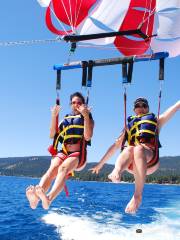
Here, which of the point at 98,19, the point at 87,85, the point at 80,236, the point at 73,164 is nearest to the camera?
the point at 73,164

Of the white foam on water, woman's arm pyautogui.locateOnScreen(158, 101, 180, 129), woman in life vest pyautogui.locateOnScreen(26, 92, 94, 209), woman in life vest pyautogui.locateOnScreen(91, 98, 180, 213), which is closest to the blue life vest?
woman in life vest pyautogui.locateOnScreen(91, 98, 180, 213)

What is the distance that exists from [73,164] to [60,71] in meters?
2.05

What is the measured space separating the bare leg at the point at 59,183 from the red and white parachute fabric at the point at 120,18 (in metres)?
2.93

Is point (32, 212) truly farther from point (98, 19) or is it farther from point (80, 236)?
point (98, 19)

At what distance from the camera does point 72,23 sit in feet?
29.4

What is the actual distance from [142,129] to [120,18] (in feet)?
10.1

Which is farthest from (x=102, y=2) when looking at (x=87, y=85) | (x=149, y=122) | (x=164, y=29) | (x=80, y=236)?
(x=80, y=236)

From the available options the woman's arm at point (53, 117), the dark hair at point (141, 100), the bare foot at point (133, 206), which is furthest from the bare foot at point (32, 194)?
the dark hair at point (141, 100)

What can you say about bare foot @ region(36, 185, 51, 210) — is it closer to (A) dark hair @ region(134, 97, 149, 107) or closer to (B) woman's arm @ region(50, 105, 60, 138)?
(B) woman's arm @ region(50, 105, 60, 138)

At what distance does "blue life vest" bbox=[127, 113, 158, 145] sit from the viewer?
7527 mm

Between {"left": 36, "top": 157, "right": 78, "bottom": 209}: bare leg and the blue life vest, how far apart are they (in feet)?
3.85

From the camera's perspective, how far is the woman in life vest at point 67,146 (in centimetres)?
711

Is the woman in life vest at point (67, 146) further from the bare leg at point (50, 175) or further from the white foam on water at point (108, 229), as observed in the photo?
the white foam on water at point (108, 229)

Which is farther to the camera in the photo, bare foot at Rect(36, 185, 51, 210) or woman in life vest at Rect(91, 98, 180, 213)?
woman in life vest at Rect(91, 98, 180, 213)
